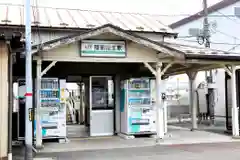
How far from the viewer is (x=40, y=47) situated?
34.4 feet

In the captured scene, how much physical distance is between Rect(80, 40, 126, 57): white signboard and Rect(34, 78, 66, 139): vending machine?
1699 millimetres

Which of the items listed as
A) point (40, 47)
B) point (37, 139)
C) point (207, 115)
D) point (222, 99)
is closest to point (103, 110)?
point (37, 139)

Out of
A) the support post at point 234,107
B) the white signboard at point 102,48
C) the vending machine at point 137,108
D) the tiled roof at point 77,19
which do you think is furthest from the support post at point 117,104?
the support post at point 234,107

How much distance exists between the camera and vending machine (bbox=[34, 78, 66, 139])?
12.4 metres

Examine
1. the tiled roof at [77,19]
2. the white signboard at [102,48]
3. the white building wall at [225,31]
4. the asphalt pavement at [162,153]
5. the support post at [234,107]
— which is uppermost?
the white building wall at [225,31]

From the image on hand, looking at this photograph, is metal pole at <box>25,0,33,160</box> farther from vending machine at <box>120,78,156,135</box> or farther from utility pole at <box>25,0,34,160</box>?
vending machine at <box>120,78,156,135</box>

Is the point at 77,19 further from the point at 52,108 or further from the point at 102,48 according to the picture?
the point at 52,108

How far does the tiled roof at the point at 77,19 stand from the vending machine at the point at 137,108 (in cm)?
261

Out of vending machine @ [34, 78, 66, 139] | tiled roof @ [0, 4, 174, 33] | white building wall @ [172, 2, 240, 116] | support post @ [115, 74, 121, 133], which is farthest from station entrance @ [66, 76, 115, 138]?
white building wall @ [172, 2, 240, 116]

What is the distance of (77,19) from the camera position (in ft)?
50.5

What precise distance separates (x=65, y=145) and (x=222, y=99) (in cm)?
A: 1491

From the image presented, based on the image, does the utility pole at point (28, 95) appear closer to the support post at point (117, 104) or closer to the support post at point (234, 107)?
the support post at point (117, 104)

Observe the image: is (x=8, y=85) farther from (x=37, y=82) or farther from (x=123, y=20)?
(x=123, y=20)

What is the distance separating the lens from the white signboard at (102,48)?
11.7 meters
